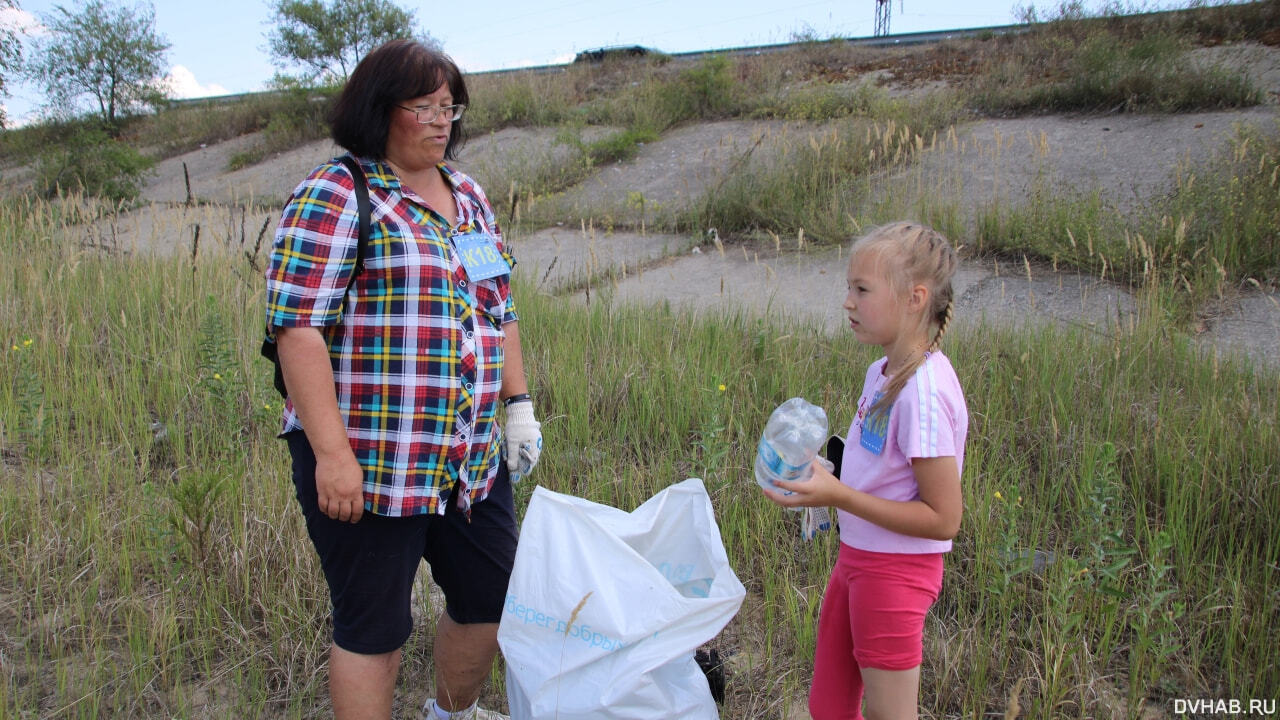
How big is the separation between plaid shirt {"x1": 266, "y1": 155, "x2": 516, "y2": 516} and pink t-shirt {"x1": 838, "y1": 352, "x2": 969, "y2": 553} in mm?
900

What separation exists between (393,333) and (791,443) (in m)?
0.89

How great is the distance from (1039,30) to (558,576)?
11.0 meters

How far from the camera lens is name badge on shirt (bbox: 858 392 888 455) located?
1746 mm

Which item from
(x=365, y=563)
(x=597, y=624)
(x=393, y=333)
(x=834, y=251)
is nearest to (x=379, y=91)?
(x=393, y=333)

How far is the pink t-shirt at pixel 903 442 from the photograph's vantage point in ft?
5.42

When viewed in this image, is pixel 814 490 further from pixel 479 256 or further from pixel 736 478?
pixel 736 478

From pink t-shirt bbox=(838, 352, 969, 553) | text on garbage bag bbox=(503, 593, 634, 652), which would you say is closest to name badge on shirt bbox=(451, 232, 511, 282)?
text on garbage bag bbox=(503, 593, 634, 652)

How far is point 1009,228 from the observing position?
5.70m

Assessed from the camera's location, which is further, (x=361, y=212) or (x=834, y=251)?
(x=834, y=251)

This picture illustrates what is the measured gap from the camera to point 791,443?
1.66 meters

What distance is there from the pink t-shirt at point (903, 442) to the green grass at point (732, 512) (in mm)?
397

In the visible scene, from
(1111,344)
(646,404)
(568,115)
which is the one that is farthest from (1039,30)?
(646,404)

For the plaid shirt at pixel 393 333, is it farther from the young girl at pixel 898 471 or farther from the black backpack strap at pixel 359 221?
the young girl at pixel 898 471

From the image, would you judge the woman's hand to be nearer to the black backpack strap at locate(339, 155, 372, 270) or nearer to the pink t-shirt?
the black backpack strap at locate(339, 155, 372, 270)
